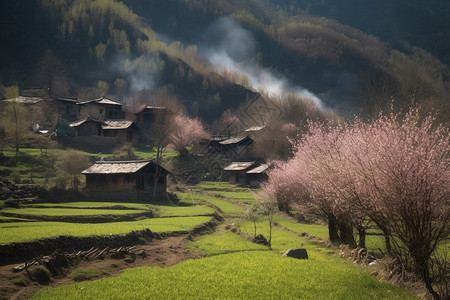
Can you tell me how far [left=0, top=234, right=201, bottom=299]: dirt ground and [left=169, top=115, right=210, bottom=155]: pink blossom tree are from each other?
191 feet

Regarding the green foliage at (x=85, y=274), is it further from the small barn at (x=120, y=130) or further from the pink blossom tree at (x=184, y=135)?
the small barn at (x=120, y=130)

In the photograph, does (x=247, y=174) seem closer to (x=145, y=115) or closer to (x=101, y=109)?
(x=145, y=115)

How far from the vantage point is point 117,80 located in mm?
147500

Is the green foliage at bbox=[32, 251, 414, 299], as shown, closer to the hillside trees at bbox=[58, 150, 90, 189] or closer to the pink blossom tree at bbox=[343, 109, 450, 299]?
the pink blossom tree at bbox=[343, 109, 450, 299]

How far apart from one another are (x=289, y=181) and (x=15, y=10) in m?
196

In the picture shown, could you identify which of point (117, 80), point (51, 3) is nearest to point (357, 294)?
point (117, 80)

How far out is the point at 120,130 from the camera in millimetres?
86562

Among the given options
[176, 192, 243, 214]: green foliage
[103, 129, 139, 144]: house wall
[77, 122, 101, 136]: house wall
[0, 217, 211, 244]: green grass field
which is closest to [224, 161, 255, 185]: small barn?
[176, 192, 243, 214]: green foliage

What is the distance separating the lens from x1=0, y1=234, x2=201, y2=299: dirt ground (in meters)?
12.9

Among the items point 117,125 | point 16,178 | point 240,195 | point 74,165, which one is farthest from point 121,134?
point 16,178

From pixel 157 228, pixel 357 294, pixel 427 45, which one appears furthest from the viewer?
pixel 427 45

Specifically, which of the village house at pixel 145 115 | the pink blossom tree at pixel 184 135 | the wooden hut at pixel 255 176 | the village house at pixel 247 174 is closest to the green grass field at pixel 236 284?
the wooden hut at pixel 255 176

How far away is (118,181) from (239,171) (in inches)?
1250

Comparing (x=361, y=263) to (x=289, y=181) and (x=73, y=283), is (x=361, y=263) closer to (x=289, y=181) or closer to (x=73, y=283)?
(x=73, y=283)
